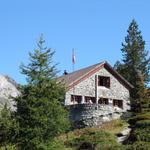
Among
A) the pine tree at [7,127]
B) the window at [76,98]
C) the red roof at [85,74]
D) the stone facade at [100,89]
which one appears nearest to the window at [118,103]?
the stone facade at [100,89]

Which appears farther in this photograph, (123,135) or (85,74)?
(85,74)

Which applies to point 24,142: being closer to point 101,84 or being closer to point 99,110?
point 99,110

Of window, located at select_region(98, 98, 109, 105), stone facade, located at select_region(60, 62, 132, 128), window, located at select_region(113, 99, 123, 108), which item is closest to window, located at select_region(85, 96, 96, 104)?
stone facade, located at select_region(60, 62, 132, 128)

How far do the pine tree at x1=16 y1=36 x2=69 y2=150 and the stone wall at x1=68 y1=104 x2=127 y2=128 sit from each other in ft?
54.1

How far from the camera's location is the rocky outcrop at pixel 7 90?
107 feet

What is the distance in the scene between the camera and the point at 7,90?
33.0 m

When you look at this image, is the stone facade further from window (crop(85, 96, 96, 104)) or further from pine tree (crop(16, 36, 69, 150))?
pine tree (crop(16, 36, 69, 150))

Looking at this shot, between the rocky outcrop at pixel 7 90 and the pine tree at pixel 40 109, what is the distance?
1599 millimetres

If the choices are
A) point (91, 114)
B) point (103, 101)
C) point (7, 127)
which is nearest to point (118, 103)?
point (103, 101)

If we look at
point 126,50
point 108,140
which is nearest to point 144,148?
point 108,140

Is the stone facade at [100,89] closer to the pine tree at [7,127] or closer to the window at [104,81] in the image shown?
the window at [104,81]

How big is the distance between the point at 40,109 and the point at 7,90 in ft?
12.3

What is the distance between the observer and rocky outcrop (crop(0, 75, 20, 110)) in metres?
32.5

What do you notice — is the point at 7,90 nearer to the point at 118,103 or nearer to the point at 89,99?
the point at 89,99
